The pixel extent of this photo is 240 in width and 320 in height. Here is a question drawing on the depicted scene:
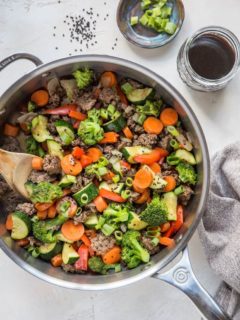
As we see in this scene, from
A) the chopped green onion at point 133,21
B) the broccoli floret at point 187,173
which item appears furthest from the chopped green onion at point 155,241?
the chopped green onion at point 133,21

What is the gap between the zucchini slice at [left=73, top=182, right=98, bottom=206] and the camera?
185 cm

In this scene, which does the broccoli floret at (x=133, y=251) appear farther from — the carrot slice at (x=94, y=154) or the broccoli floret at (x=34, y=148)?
the broccoli floret at (x=34, y=148)

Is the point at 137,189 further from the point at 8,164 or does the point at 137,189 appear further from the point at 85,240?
the point at 8,164

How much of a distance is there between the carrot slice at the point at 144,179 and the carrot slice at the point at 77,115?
29 cm

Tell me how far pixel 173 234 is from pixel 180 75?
1.97ft

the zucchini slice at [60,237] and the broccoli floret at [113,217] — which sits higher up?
the broccoli floret at [113,217]

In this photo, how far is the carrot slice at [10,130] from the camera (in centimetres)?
193

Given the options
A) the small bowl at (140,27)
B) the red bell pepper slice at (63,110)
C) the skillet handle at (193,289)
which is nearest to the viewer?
the skillet handle at (193,289)

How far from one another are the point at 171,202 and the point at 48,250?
0.47 metres

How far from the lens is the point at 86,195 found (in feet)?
6.07

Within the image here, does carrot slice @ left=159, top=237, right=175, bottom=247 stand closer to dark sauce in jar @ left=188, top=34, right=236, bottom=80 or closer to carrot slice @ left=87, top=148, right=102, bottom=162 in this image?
carrot slice @ left=87, top=148, right=102, bottom=162

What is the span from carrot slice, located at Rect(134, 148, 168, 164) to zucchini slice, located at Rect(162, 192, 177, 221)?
13cm

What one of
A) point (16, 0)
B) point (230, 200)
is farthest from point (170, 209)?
point (16, 0)

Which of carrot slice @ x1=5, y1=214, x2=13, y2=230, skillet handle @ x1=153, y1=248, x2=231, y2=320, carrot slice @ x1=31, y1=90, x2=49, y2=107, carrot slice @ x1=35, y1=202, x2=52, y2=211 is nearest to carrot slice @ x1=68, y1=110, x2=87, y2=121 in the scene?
carrot slice @ x1=31, y1=90, x2=49, y2=107
